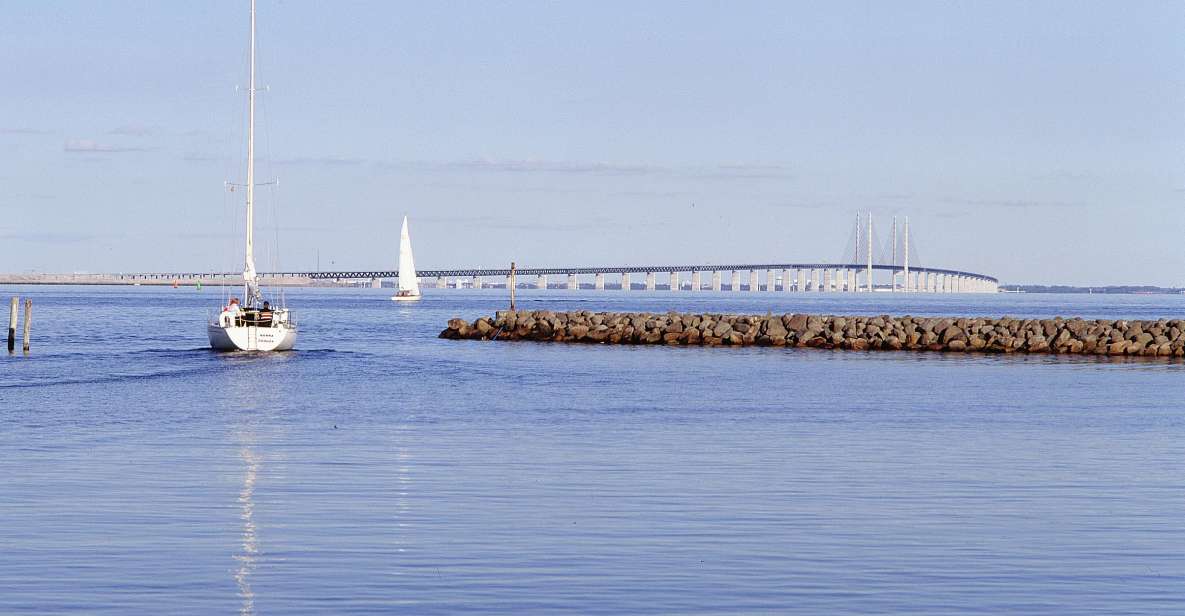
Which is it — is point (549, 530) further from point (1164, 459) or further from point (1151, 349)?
point (1151, 349)

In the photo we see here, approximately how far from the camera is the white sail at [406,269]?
121250 mm

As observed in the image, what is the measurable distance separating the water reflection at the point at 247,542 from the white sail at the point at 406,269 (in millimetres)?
104376

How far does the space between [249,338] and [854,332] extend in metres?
20.0

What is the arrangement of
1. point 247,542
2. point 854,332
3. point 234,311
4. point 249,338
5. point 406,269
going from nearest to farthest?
point 247,542 < point 249,338 < point 234,311 < point 854,332 < point 406,269

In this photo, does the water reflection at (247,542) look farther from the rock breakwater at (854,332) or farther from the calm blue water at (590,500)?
Result: the rock breakwater at (854,332)

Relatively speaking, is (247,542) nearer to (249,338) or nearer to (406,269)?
(249,338)

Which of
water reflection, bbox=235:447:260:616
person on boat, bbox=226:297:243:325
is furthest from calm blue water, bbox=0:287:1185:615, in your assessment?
person on boat, bbox=226:297:243:325

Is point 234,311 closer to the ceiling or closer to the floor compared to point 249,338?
closer to the ceiling

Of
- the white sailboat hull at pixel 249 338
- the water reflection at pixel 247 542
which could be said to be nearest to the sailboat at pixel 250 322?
the white sailboat hull at pixel 249 338

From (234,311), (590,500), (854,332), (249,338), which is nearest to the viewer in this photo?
(590,500)

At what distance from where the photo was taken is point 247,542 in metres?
11.5

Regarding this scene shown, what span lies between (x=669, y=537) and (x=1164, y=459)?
8.15 metres

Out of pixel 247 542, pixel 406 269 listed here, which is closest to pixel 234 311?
pixel 247 542

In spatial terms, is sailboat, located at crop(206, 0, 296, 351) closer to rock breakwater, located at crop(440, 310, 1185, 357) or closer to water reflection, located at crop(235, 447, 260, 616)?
rock breakwater, located at crop(440, 310, 1185, 357)
